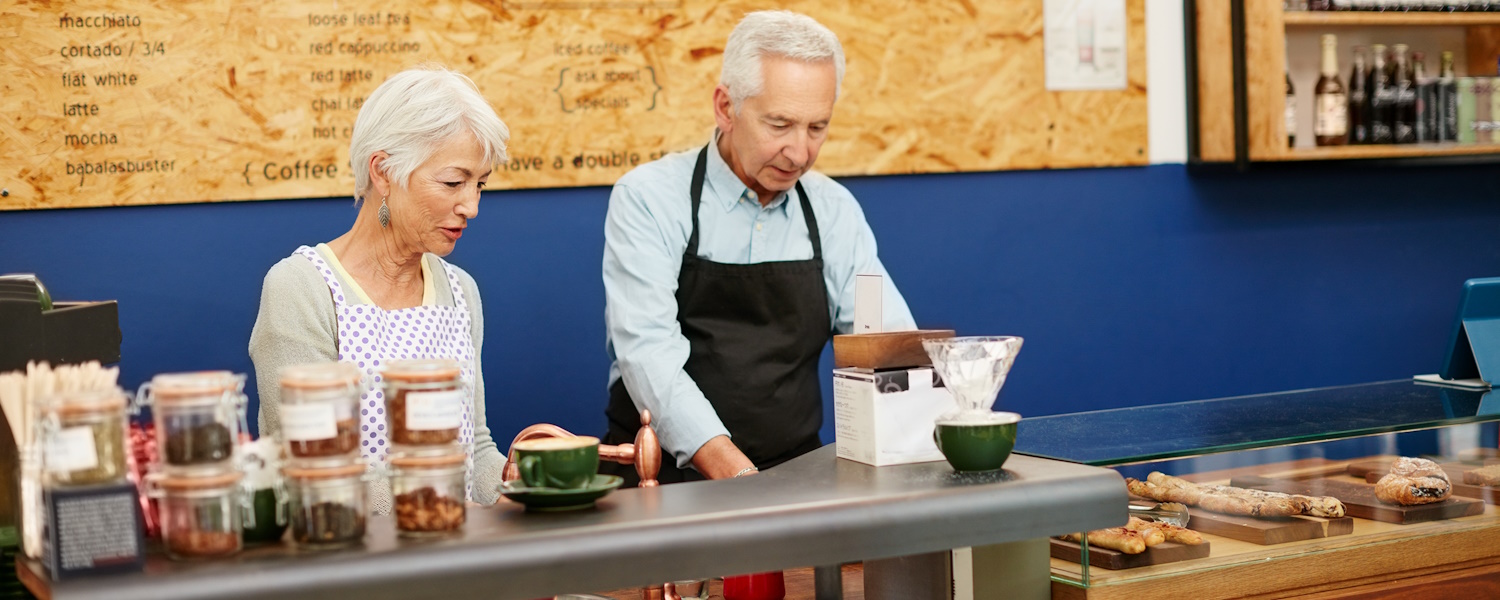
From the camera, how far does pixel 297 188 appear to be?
3.27 metres

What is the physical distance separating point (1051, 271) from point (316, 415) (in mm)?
3101

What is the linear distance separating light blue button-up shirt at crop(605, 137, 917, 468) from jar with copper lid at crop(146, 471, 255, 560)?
1.10 m

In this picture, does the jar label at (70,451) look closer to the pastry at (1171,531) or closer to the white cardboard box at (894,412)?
the white cardboard box at (894,412)

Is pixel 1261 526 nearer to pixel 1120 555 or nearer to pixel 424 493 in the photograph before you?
pixel 1120 555

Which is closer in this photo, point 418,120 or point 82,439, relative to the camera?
point 82,439

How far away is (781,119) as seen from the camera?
2555mm

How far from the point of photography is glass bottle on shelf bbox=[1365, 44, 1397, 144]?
4.19 m


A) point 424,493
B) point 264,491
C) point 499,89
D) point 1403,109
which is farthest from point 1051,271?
point 264,491

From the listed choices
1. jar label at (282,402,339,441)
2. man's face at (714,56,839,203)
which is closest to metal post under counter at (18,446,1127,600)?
jar label at (282,402,339,441)

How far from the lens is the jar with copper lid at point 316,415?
1356mm

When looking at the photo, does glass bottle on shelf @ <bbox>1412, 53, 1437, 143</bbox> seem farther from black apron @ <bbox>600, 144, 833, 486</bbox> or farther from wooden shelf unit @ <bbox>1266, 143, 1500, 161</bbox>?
black apron @ <bbox>600, 144, 833, 486</bbox>

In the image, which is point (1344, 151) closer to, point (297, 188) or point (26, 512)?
point (297, 188)

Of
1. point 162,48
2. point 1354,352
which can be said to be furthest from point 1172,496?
point 1354,352

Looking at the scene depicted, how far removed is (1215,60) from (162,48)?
2939mm
